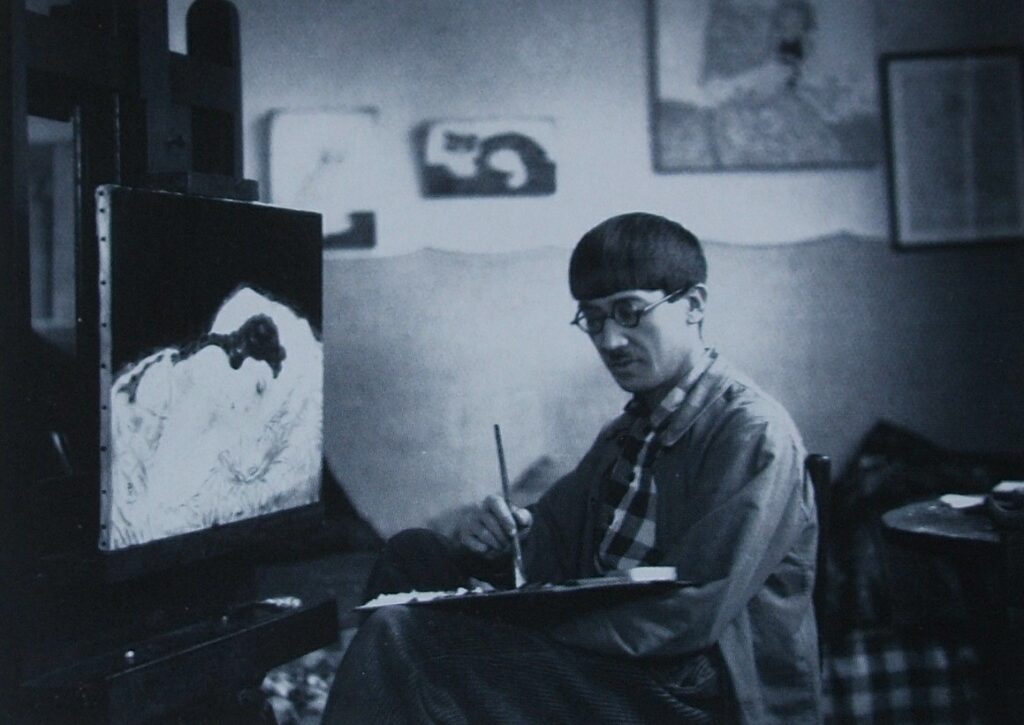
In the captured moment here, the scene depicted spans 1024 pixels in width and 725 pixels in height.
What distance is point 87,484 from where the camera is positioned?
1557 millimetres

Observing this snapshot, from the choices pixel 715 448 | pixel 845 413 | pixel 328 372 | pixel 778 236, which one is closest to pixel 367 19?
pixel 328 372

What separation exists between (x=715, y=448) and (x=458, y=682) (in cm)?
47

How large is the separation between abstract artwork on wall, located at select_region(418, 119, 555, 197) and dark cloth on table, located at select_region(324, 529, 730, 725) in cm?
167

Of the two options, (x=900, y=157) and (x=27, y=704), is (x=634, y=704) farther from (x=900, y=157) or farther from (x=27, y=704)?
(x=900, y=157)

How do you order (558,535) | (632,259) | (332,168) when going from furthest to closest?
1. (332,168)
2. (558,535)
3. (632,259)

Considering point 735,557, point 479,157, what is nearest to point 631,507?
point 735,557

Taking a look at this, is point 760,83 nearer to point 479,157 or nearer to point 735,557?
point 479,157

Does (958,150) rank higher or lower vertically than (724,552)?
higher

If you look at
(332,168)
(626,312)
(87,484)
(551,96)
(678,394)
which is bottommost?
(87,484)

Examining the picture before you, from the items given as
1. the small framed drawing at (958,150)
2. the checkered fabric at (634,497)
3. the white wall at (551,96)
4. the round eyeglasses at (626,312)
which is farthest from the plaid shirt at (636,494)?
the small framed drawing at (958,150)

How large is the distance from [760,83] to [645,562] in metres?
1.69

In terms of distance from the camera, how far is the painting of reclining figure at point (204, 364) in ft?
5.08

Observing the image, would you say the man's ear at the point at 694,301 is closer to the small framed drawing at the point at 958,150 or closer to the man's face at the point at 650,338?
the man's face at the point at 650,338

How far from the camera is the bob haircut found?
5.47 feet
